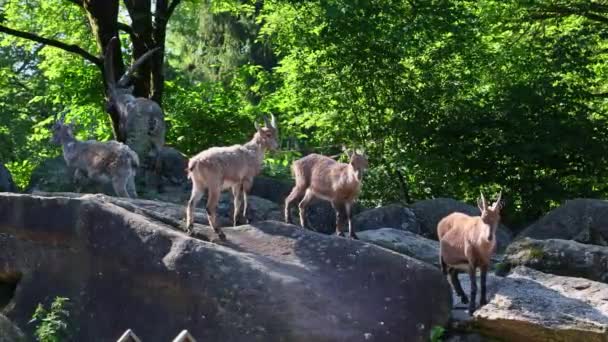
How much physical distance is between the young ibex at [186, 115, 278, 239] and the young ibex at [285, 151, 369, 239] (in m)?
0.89

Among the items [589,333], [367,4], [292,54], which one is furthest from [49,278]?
[292,54]

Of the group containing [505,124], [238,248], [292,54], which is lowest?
[238,248]

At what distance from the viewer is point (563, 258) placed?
37.3 feet

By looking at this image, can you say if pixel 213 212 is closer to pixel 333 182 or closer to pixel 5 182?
pixel 333 182

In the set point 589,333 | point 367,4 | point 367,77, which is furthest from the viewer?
point 367,77

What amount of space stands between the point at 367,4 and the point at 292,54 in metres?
2.67

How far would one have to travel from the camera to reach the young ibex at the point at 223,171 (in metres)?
10.0

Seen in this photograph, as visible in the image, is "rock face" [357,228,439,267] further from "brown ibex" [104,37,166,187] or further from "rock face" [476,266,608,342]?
"brown ibex" [104,37,166,187]

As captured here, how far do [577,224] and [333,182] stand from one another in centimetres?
463

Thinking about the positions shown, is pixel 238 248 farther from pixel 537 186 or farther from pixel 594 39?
pixel 594 39

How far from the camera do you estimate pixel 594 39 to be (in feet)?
63.2

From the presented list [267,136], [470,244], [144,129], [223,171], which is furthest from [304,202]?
[144,129]

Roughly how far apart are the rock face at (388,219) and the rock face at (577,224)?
173 centimetres

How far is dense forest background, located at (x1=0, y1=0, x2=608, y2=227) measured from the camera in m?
17.7
